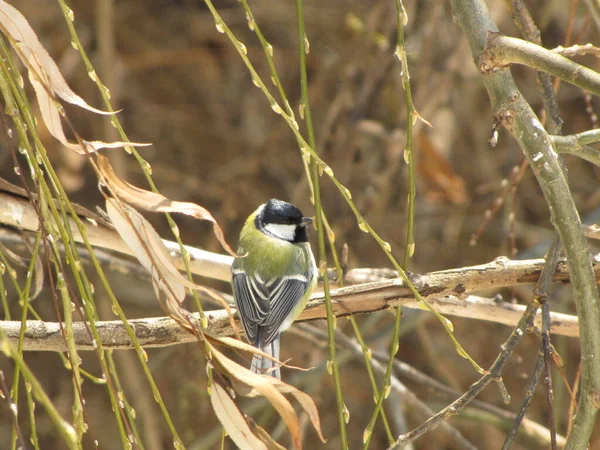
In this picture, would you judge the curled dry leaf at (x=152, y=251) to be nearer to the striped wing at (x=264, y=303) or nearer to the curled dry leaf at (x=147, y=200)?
the curled dry leaf at (x=147, y=200)

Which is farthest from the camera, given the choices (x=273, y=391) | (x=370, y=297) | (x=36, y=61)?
(x=370, y=297)

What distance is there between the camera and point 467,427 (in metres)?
3.91

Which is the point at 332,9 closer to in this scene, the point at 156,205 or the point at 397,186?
the point at 397,186

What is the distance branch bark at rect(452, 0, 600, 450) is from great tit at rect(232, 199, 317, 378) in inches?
34.1

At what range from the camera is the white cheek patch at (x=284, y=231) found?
280 centimetres

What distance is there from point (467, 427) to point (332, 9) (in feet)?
7.12

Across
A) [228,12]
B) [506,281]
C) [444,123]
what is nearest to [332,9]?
[228,12]

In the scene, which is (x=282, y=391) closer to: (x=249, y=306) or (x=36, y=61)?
(x=36, y=61)

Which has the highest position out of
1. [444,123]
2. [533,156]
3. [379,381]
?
[533,156]

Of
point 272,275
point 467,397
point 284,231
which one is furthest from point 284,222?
point 467,397

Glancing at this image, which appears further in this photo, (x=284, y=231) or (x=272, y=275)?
(x=284, y=231)

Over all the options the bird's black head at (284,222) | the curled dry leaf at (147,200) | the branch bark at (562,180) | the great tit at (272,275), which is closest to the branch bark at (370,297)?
the great tit at (272,275)

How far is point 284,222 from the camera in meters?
2.79

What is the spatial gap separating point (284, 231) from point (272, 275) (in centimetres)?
27
